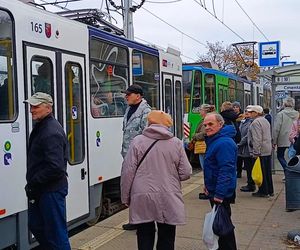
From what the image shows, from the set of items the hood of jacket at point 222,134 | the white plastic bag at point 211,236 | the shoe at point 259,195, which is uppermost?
the hood of jacket at point 222,134

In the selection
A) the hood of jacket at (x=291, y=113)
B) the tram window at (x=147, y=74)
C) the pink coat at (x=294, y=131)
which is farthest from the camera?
the hood of jacket at (x=291, y=113)

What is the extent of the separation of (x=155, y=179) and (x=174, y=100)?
20.9 feet

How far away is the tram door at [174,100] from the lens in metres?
9.91

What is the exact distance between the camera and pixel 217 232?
15.0 feet

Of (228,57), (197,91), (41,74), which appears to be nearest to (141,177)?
(41,74)

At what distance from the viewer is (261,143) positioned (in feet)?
27.5

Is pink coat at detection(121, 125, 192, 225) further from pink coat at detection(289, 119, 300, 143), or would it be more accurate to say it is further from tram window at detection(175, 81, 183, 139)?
tram window at detection(175, 81, 183, 139)

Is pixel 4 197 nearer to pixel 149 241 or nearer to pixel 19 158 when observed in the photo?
pixel 19 158

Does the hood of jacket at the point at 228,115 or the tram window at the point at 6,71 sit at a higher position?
the tram window at the point at 6,71

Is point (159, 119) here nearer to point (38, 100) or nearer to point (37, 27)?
point (38, 100)

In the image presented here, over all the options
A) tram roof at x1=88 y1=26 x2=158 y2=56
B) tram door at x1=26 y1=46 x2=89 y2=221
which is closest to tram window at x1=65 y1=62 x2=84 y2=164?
tram door at x1=26 y1=46 x2=89 y2=221

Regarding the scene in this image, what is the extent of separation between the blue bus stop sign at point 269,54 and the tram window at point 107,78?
7.41 meters

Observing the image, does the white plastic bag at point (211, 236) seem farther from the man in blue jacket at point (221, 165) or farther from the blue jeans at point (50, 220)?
the blue jeans at point (50, 220)

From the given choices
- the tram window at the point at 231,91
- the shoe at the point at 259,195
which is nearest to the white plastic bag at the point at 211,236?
the shoe at the point at 259,195
